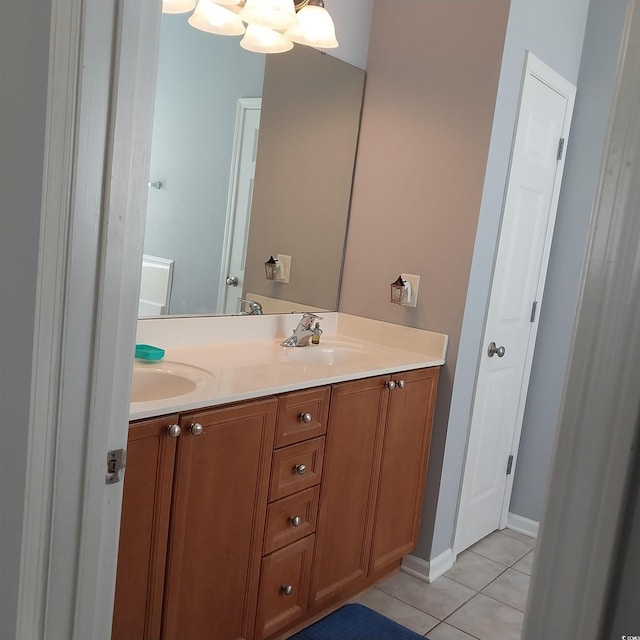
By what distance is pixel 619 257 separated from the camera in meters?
0.52

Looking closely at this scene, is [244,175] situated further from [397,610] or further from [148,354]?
[397,610]

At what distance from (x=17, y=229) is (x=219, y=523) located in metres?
1.06

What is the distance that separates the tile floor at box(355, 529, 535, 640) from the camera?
92.5 inches

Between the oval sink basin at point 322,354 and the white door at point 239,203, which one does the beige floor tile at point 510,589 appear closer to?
the oval sink basin at point 322,354

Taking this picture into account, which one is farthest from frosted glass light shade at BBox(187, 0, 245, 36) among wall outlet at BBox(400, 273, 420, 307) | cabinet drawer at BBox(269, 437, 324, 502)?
Answer: cabinet drawer at BBox(269, 437, 324, 502)

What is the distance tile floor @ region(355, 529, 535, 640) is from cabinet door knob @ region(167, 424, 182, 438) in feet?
4.13

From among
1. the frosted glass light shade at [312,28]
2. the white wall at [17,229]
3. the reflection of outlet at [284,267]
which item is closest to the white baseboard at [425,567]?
the reflection of outlet at [284,267]

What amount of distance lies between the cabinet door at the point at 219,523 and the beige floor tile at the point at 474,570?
1.09 metres

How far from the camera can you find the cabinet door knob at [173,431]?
157 centimetres

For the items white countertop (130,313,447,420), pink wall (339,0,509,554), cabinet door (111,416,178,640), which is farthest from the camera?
pink wall (339,0,509,554)

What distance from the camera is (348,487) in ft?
7.50

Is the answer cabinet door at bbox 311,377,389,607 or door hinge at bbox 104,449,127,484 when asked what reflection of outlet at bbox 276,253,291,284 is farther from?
door hinge at bbox 104,449,127,484

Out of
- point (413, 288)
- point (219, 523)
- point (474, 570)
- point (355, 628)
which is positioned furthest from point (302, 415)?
point (474, 570)

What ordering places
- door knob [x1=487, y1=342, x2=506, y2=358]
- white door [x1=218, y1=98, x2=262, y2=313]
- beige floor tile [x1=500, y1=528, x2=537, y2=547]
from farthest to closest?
beige floor tile [x1=500, y1=528, x2=537, y2=547], door knob [x1=487, y1=342, x2=506, y2=358], white door [x1=218, y1=98, x2=262, y2=313]
